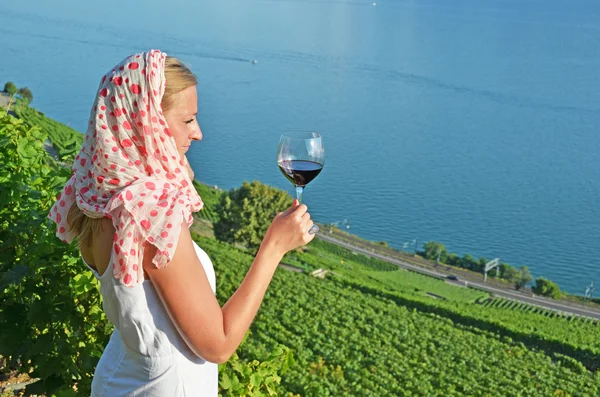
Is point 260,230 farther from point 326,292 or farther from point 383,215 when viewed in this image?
point 383,215

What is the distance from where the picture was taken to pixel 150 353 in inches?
53.6

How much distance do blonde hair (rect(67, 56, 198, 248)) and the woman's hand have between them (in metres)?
0.31

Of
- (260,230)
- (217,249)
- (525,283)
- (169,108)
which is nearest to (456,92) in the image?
(525,283)

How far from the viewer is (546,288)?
42.4 metres

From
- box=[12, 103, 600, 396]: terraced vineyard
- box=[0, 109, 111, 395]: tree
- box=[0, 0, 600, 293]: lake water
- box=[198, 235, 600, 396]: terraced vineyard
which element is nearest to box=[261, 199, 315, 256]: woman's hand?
box=[0, 109, 111, 395]: tree

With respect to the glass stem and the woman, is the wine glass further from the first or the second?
the woman

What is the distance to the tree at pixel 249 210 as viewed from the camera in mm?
31234

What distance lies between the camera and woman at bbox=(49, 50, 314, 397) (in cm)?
124

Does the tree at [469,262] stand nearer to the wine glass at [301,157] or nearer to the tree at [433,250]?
the tree at [433,250]

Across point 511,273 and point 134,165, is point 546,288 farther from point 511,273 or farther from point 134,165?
point 134,165

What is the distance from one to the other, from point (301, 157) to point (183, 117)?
0.43m

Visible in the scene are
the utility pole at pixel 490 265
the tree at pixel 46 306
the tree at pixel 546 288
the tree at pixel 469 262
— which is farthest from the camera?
the tree at pixel 469 262

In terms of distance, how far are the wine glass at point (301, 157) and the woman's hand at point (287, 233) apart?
0.26m

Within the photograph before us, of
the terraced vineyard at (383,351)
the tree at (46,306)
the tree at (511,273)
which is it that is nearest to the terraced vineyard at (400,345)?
the terraced vineyard at (383,351)
